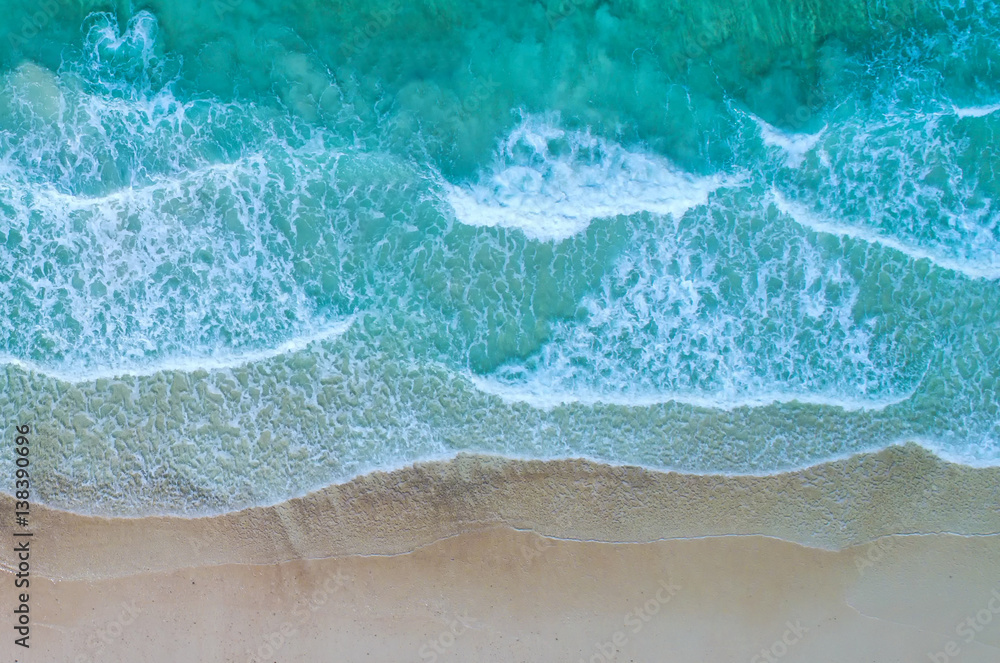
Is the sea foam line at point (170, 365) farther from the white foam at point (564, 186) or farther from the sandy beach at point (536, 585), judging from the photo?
the white foam at point (564, 186)

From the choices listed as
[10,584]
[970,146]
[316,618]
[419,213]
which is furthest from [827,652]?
[10,584]

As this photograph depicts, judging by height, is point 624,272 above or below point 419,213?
below

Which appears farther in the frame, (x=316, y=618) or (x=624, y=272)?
(x=624, y=272)

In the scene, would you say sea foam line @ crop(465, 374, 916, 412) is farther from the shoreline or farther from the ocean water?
the shoreline

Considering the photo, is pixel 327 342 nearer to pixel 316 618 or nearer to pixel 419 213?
pixel 419 213

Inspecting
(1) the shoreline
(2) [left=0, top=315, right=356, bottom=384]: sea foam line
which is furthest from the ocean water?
(1) the shoreline

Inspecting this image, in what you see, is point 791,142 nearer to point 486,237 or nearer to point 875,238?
point 875,238
